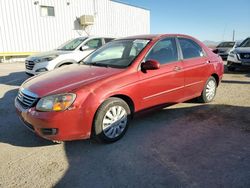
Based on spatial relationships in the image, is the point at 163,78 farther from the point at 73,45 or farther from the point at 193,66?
the point at 73,45

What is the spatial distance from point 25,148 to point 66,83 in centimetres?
115

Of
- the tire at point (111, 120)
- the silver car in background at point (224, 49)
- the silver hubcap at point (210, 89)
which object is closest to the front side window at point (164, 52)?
the tire at point (111, 120)

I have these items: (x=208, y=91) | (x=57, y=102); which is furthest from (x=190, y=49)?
(x=57, y=102)

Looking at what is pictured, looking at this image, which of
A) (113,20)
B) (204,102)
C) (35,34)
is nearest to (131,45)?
(204,102)

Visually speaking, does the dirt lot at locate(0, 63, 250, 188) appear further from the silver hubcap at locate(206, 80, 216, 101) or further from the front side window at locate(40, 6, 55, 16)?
the front side window at locate(40, 6, 55, 16)

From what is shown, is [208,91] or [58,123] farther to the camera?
[208,91]

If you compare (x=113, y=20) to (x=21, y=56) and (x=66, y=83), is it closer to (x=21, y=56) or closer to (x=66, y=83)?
(x=21, y=56)

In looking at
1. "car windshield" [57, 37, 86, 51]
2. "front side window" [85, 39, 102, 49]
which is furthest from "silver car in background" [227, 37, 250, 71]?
"car windshield" [57, 37, 86, 51]

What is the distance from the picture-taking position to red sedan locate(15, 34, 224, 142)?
324 centimetres

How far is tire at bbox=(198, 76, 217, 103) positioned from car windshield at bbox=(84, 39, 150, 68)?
76.0 inches

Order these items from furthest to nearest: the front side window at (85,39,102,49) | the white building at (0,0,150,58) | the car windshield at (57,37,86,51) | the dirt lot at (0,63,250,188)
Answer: the white building at (0,0,150,58) < the front side window at (85,39,102,49) < the car windshield at (57,37,86,51) < the dirt lot at (0,63,250,188)

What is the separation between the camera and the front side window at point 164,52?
427 centimetres

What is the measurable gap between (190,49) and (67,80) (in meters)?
2.75

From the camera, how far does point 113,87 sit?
3531 mm
